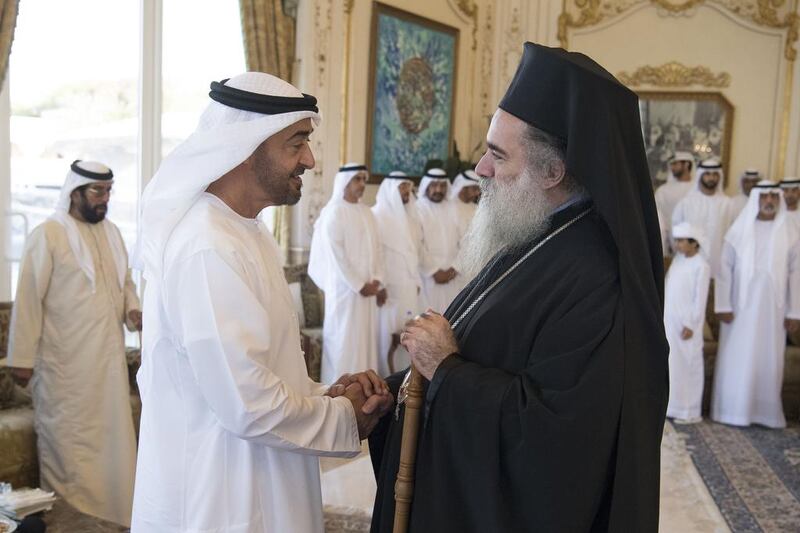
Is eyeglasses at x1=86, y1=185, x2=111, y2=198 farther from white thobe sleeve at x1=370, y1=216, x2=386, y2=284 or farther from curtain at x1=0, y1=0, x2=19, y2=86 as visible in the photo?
white thobe sleeve at x1=370, y1=216, x2=386, y2=284

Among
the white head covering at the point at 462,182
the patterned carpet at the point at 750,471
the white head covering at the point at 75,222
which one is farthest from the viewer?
the white head covering at the point at 462,182

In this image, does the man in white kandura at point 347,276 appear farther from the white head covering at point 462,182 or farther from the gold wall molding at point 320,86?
the white head covering at point 462,182

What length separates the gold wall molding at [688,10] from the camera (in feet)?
33.0

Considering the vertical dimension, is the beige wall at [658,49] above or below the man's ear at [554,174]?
above

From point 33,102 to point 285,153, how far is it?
4540 millimetres

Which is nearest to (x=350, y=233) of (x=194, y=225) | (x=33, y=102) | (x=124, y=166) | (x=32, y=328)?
(x=124, y=166)

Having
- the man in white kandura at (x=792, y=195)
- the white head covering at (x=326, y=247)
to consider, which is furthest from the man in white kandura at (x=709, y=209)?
the white head covering at (x=326, y=247)

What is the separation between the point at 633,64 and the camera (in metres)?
10.6

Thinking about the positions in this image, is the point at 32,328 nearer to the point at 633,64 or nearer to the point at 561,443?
the point at 561,443

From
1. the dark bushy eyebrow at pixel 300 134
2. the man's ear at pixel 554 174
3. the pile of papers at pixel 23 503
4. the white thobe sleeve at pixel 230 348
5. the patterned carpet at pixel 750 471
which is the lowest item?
the patterned carpet at pixel 750 471

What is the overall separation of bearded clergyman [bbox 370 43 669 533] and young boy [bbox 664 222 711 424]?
535 cm

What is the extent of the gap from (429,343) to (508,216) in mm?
403

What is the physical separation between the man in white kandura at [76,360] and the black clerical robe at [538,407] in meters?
2.97

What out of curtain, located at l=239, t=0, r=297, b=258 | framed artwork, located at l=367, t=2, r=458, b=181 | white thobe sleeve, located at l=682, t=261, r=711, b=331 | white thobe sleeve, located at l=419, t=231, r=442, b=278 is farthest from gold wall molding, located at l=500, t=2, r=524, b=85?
white thobe sleeve, located at l=682, t=261, r=711, b=331
